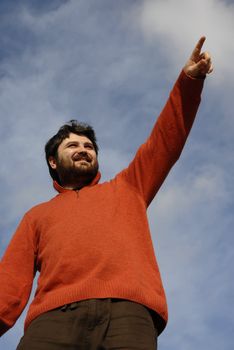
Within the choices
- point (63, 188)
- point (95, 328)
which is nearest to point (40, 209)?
point (63, 188)

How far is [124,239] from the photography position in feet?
13.1

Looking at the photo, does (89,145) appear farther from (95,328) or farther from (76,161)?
(95,328)

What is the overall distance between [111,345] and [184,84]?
2164mm

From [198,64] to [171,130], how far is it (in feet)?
1.90

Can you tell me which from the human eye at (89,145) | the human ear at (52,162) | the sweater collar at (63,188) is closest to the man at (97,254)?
the sweater collar at (63,188)

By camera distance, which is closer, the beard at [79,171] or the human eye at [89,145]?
the beard at [79,171]

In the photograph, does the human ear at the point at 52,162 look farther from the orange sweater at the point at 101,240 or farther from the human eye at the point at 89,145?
the orange sweater at the point at 101,240

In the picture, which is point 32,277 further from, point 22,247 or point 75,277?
point 75,277

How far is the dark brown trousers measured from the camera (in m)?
3.42

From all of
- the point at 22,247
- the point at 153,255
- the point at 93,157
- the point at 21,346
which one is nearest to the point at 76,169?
the point at 93,157

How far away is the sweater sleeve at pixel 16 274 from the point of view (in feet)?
13.4

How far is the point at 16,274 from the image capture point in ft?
14.3

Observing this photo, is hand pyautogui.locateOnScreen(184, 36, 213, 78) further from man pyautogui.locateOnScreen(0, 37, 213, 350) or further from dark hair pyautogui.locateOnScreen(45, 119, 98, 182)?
dark hair pyautogui.locateOnScreen(45, 119, 98, 182)

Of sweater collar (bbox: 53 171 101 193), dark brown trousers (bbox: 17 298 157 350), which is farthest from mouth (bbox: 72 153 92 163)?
dark brown trousers (bbox: 17 298 157 350)
